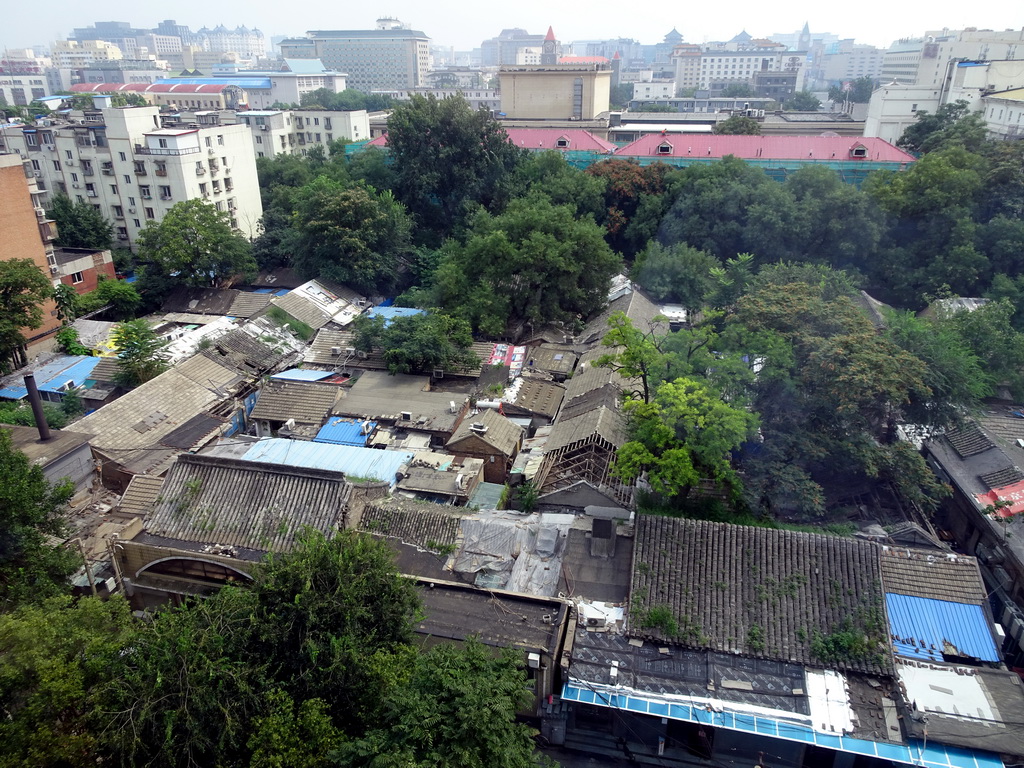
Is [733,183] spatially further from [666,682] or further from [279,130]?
[279,130]

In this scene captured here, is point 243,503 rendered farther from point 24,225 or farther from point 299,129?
point 299,129

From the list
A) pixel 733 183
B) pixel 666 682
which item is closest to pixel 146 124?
pixel 733 183

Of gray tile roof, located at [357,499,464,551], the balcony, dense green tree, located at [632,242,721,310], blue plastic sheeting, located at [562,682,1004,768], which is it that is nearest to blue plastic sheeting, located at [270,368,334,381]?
gray tile roof, located at [357,499,464,551]

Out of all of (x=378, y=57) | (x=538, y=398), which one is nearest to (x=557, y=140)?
(x=538, y=398)

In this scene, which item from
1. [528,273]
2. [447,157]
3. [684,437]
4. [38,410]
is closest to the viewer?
[684,437]

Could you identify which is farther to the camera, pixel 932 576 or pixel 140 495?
pixel 140 495

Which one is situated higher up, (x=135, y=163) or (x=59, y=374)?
(x=135, y=163)

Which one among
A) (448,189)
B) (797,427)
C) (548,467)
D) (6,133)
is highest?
(6,133)
